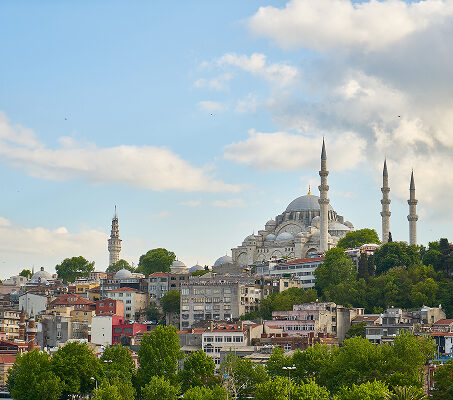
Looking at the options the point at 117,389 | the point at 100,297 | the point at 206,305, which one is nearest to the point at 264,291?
the point at 206,305

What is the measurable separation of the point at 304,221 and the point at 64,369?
64.9 m

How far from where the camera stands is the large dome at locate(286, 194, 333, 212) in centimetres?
13400

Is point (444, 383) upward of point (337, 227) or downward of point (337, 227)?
downward

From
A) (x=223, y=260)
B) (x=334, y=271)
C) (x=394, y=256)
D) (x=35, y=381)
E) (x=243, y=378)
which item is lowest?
(x=35, y=381)

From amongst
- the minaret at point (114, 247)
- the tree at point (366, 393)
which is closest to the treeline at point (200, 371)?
the tree at point (366, 393)

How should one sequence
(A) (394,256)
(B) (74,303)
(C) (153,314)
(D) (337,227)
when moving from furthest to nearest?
(D) (337,227) → (C) (153,314) → (B) (74,303) → (A) (394,256)

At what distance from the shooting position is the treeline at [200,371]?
6450 centimetres

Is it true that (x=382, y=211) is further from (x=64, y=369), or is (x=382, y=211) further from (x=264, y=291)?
(x=64, y=369)

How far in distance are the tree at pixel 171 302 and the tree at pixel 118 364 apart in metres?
25.8

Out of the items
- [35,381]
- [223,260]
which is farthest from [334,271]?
[35,381]

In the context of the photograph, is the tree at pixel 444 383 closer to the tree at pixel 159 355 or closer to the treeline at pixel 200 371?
the treeline at pixel 200 371

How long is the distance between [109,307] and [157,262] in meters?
24.0

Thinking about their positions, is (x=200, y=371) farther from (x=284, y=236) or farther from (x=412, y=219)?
(x=284, y=236)

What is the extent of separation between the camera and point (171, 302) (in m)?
102
